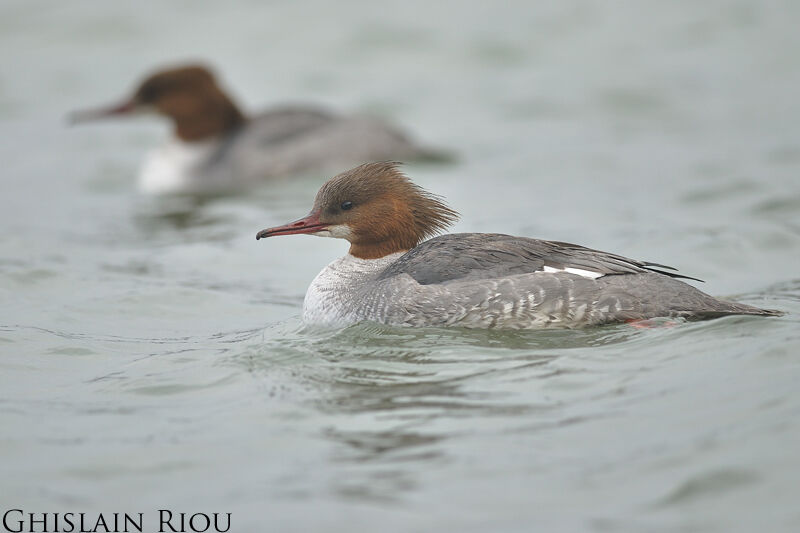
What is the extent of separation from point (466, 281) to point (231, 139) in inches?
279

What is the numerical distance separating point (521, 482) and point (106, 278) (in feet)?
18.3

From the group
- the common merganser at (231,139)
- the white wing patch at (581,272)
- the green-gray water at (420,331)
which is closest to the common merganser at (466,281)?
the white wing patch at (581,272)

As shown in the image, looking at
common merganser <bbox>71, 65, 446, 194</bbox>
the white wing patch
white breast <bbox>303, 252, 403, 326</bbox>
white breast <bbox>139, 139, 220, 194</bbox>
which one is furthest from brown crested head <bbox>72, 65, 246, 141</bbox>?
the white wing patch

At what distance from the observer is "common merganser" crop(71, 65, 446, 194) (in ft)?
42.9

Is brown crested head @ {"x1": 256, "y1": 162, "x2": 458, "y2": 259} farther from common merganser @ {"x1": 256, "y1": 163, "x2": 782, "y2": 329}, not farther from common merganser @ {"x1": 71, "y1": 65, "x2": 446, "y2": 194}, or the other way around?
common merganser @ {"x1": 71, "y1": 65, "x2": 446, "y2": 194}

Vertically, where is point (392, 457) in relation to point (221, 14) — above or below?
below

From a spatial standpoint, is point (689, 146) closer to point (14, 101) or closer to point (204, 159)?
point (204, 159)

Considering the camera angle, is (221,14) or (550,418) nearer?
(550,418)

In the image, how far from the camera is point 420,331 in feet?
23.3

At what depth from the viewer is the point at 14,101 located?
16484 mm

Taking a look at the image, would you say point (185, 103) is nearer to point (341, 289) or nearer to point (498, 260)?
point (341, 289)

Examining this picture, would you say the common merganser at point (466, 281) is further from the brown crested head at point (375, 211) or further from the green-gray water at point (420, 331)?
the green-gray water at point (420, 331)

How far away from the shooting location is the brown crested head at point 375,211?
7656 millimetres

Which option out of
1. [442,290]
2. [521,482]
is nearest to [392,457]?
[521,482]
